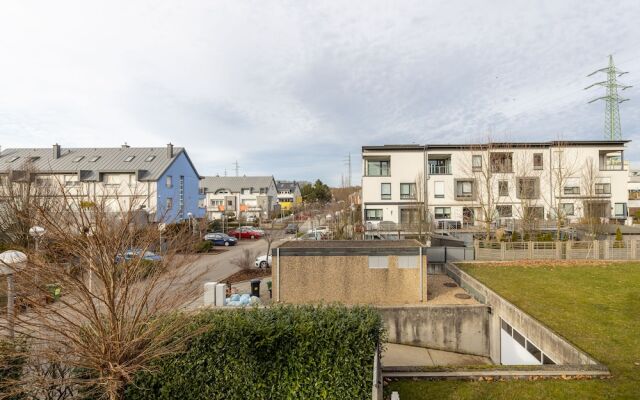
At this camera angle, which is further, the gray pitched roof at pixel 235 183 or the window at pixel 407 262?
the gray pitched roof at pixel 235 183

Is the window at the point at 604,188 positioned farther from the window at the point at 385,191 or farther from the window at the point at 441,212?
the window at the point at 385,191

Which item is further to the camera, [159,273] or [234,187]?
[234,187]

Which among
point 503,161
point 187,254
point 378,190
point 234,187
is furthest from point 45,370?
point 234,187

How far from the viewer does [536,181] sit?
34.9 metres

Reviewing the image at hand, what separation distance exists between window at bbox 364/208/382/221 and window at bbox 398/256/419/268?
896 inches

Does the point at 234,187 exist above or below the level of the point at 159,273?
above

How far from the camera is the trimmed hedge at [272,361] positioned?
6.61m

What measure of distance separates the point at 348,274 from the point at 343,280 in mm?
362

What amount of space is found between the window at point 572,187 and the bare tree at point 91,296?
143ft

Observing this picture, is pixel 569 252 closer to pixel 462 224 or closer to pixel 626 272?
pixel 626 272

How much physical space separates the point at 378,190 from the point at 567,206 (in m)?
22.2

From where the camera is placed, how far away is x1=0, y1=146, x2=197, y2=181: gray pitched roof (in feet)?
133

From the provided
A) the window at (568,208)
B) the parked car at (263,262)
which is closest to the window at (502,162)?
the window at (568,208)

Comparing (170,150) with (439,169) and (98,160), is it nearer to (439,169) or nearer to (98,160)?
(98,160)
